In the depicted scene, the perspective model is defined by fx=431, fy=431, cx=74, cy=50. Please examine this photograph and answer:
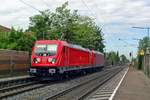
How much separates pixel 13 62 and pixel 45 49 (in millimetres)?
6305

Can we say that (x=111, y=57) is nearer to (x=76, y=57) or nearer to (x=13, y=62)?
(x=76, y=57)

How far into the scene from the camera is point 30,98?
2039cm

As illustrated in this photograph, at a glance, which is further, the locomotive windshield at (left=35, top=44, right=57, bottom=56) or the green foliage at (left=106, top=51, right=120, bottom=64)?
the green foliage at (left=106, top=51, right=120, bottom=64)

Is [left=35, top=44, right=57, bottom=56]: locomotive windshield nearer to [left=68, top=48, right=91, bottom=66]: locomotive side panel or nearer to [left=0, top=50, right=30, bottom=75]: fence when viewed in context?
[left=68, top=48, right=91, bottom=66]: locomotive side panel

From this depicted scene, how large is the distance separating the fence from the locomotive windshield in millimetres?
3605

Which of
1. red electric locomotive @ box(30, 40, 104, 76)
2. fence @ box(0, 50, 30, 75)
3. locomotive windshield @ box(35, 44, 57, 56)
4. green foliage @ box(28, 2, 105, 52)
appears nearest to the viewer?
red electric locomotive @ box(30, 40, 104, 76)

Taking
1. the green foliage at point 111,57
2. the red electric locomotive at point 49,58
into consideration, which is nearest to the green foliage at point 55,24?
the red electric locomotive at point 49,58

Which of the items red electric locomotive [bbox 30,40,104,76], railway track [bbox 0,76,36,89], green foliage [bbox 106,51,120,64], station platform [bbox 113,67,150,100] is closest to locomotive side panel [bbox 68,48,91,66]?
red electric locomotive [bbox 30,40,104,76]

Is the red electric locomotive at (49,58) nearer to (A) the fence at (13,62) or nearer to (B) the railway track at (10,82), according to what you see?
(B) the railway track at (10,82)

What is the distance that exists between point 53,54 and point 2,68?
17.4 feet

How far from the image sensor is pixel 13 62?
3816cm

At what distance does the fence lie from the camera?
116 feet

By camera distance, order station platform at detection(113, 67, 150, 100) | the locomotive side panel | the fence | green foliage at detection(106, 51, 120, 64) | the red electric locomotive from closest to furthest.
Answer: station platform at detection(113, 67, 150, 100), the red electric locomotive, the fence, the locomotive side panel, green foliage at detection(106, 51, 120, 64)

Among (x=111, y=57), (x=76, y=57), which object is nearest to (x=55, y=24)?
(x=76, y=57)
